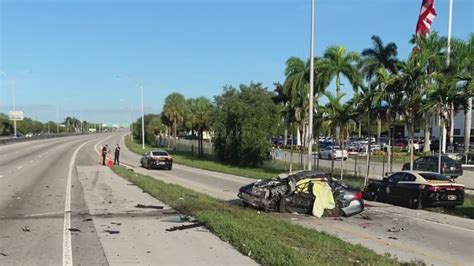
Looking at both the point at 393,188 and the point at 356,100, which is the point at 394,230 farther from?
the point at 356,100

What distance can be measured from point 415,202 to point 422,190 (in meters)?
0.53

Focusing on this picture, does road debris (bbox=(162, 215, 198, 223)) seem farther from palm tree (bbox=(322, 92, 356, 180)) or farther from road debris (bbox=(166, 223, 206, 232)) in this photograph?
palm tree (bbox=(322, 92, 356, 180))

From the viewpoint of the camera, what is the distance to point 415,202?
63.0 feet

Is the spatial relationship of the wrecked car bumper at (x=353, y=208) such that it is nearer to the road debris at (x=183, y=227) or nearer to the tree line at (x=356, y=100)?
the road debris at (x=183, y=227)

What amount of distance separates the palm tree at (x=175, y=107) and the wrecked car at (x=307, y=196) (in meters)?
70.7

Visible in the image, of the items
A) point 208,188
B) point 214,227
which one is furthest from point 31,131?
point 214,227

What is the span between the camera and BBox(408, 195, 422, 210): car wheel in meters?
19.0

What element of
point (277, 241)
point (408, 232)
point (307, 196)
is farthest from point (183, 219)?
point (408, 232)

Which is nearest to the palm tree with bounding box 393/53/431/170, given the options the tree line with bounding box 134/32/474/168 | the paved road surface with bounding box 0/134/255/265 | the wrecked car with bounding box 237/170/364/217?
the tree line with bounding box 134/32/474/168

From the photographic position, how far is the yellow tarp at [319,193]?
16.0m

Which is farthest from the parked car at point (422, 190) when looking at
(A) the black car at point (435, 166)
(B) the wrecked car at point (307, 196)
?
(A) the black car at point (435, 166)

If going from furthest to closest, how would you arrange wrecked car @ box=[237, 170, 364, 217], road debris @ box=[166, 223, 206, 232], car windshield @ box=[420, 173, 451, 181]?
1. car windshield @ box=[420, 173, 451, 181]
2. wrecked car @ box=[237, 170, 364, 217]
3. road debris @ box=[166, 223, 206, 232]

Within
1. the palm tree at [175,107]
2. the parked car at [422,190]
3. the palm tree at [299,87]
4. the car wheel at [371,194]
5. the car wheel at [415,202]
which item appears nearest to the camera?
the parked car at [422,190]

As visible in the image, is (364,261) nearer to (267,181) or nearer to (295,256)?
(295,256)
